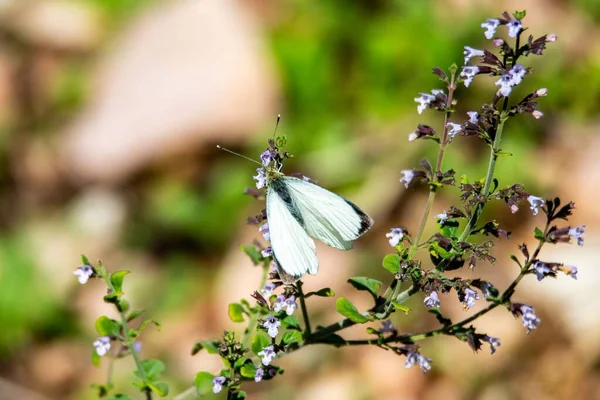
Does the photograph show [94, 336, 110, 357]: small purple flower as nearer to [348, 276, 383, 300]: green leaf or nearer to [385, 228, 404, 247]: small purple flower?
[348, 276, 383, 300]: green leaf

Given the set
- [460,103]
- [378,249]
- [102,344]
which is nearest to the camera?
[102,344]

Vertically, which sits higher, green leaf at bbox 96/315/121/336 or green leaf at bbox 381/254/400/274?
green leaf at bbox 96/315/121/336

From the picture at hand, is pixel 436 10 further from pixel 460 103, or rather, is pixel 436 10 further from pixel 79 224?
pixel 79 224

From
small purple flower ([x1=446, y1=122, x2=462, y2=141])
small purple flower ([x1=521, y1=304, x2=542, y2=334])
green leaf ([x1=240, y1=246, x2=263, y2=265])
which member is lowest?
small purple flower ([x1=521, y1=304, x2=542, y2=334])

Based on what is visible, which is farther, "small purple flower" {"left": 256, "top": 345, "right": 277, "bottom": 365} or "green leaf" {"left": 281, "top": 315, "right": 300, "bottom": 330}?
"green leaf" {"left": 281, "top": 315, "right": 300, "bottom": 330}

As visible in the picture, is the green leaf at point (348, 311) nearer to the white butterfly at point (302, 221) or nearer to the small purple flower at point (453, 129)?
the white butterfly at point (302, 221)

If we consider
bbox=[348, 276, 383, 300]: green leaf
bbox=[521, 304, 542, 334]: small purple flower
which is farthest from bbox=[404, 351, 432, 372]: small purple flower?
bbox=[521, 304, 542, 334]: small purple flower

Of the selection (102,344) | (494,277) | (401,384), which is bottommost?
(102,344)

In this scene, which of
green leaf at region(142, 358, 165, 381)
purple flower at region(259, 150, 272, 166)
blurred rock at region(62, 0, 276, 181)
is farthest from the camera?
blurred rock at region(62, 0, 276, 181)

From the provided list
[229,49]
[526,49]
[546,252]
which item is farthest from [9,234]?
[526,49]
